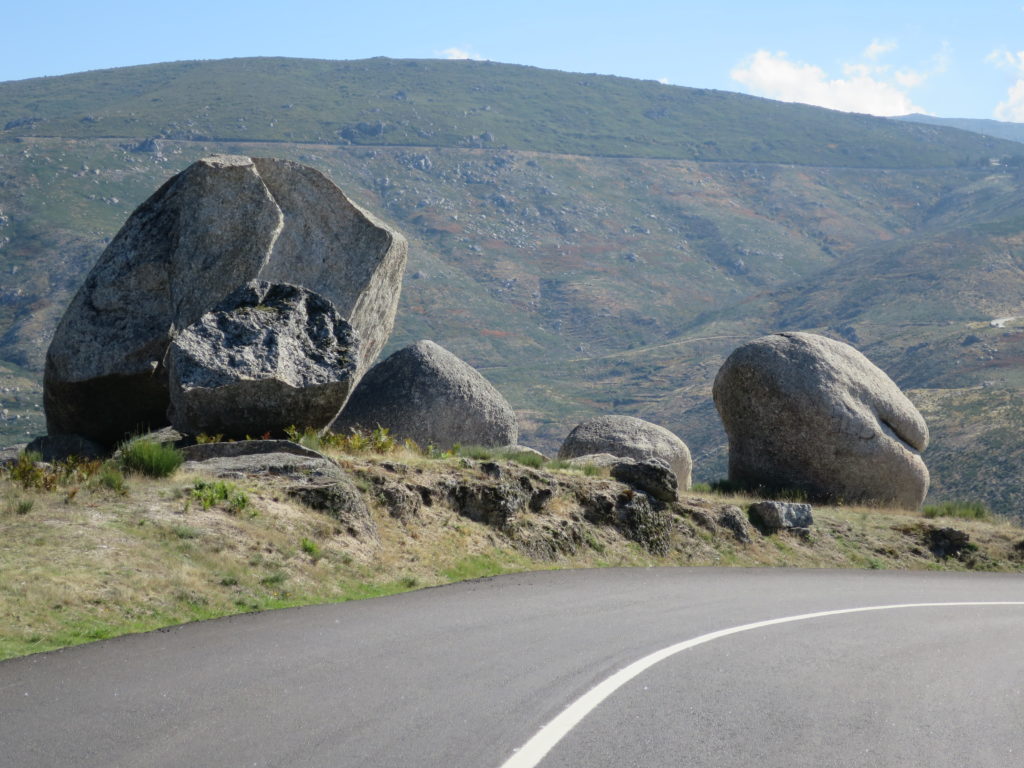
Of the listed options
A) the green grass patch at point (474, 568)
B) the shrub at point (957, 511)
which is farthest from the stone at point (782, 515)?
the green grass patch at point (474, 568)

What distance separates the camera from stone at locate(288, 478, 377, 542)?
43.7 feet

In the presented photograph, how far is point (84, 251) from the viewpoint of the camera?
430 feet

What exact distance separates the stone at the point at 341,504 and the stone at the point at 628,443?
1148 cm

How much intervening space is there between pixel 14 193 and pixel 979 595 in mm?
A: 151393

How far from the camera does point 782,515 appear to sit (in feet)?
61.2

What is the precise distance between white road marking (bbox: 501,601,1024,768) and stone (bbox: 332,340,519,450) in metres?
11.4

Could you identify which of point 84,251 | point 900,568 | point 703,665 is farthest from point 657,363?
point 703,665

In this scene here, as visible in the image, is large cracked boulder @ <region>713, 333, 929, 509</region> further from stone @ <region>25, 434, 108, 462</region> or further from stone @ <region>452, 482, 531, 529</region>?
stone @ <region>25, 434, 108, 462</region>

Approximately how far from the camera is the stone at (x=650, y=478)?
17922mm

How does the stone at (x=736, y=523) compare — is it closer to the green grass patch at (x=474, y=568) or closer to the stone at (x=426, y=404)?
the green grass patch at (x=474, y=568)

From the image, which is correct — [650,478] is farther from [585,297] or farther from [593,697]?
[585,297]

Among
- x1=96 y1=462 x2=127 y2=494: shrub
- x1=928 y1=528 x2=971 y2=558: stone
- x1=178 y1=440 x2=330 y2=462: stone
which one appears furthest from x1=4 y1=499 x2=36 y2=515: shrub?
x1=928 y1=528 x2=971 y2=558: stone

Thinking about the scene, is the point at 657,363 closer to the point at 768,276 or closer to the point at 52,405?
the point at 768,276

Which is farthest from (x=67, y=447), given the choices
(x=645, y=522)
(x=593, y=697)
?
(x=593, y=697)
